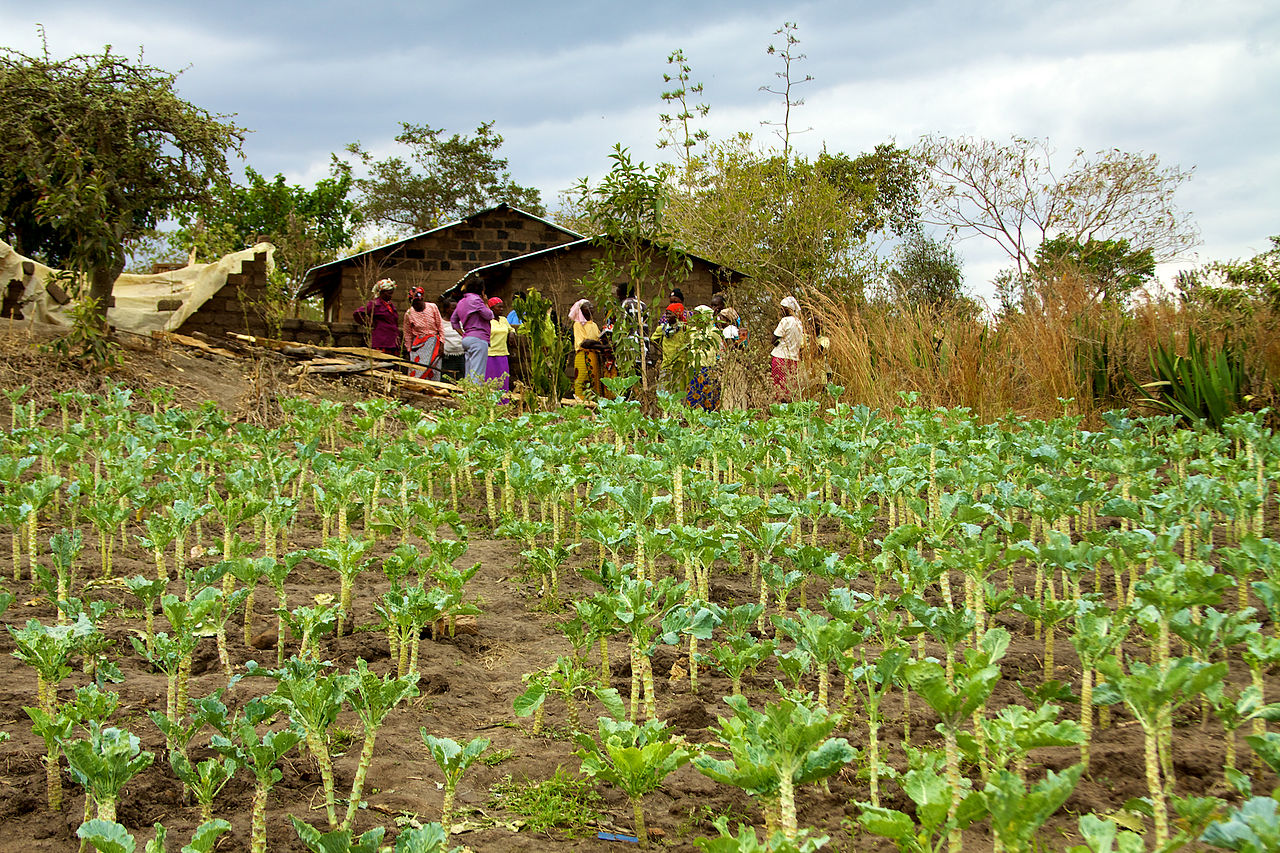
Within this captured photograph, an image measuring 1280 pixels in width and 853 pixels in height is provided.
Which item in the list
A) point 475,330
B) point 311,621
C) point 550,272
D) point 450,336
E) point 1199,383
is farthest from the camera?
point 550,272

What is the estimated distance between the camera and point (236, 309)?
15.7m

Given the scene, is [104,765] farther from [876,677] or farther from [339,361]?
[339,361]

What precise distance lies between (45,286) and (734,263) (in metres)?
13.8

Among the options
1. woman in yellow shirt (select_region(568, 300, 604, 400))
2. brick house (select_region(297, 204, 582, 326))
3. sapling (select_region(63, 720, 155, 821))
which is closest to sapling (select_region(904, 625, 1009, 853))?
sapling (select_region(63, 720, 155, 821))

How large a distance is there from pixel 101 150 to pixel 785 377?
8.23 metres

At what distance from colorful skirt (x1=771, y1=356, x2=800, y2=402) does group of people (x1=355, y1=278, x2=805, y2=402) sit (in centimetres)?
1

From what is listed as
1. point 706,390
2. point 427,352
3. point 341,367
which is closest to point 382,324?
point 427,352

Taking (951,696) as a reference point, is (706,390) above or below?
above

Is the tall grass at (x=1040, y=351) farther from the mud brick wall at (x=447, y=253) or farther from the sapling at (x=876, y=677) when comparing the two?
the mud brick wall at (x=447, y=253)

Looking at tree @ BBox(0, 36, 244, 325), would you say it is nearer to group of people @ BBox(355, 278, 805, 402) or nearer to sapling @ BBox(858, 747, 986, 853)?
group of people @ BBox(355, 278, 805, 402)

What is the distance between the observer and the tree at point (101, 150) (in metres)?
10.2

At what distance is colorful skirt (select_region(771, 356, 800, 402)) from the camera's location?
33.3ft

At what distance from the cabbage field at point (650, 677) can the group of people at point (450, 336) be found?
7214 mm

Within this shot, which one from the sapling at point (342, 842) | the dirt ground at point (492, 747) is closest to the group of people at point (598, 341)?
the dirt ground at point (492, 747)
